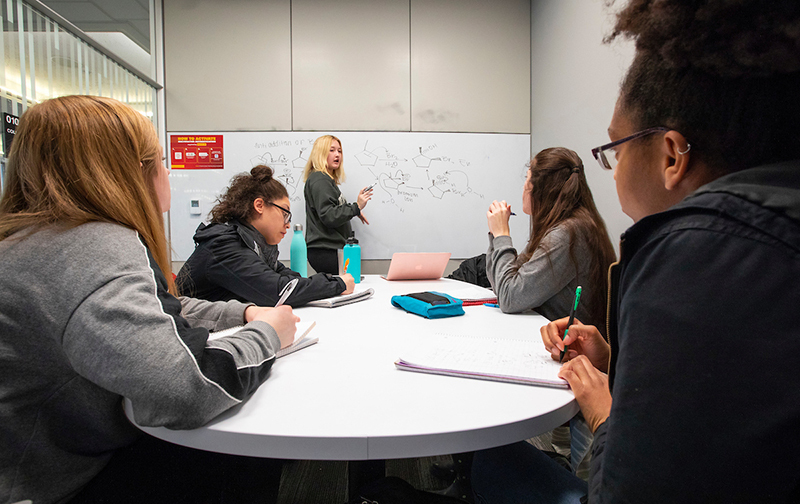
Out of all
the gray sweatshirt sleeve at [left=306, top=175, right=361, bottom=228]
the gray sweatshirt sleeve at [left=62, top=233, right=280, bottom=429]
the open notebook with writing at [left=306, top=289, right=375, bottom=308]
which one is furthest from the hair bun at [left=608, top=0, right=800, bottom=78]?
the gray sweatshirt sleeve at [left=306, top=175, right=361, bottom=228]

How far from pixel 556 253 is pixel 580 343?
438 mm

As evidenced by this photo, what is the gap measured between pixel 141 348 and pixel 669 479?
1.96 feet

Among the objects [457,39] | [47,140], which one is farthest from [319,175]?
[47,140]

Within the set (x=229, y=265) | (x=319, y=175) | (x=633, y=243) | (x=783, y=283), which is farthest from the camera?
(x=319, y=175)

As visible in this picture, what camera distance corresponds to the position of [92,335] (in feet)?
Answer: 1.72

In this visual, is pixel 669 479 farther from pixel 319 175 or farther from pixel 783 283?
pixel 319 175

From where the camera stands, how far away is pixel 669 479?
368mm

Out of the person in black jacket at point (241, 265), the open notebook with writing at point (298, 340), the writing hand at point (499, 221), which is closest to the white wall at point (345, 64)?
the person in black jacket at point (241, 265)

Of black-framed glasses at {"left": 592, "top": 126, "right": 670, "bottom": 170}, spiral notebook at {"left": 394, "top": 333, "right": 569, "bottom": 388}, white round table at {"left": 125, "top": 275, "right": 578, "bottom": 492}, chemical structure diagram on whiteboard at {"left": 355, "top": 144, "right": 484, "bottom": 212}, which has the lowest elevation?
white round table at {"left": 125, "top": 275, "right": 578, "bottom": 492}

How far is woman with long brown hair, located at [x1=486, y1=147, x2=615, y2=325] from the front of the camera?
1.24m

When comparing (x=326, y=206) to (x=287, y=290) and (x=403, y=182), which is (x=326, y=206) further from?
(x=287, y=290)

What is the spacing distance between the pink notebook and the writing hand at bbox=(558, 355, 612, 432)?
120 cm

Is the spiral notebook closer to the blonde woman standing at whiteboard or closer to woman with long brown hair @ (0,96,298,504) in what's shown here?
woman with long brown hair @ (0,96,298,504)

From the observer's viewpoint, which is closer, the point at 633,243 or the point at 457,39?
the point at 633,243
